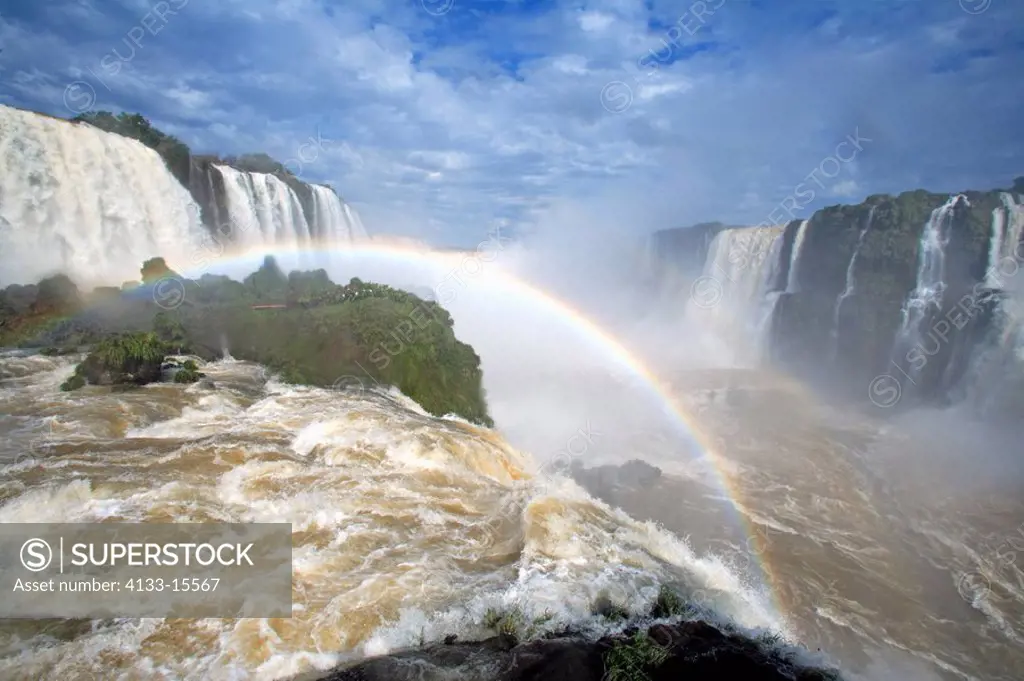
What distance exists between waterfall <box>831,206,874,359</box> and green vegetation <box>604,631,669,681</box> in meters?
30.3

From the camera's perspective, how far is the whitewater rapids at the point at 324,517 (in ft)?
15.5

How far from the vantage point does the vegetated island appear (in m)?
13.3

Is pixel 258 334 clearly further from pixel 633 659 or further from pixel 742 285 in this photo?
pixel 742 285

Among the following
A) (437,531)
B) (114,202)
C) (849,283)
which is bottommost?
(437,531)

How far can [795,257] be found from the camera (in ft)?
105

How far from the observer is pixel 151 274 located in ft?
63.3

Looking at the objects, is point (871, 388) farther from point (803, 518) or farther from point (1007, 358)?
point (803, 518)

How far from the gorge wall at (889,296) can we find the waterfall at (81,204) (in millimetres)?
32326

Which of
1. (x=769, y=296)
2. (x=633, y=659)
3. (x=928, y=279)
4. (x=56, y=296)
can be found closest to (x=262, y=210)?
(x=56, y=296)

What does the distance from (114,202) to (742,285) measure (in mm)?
34483

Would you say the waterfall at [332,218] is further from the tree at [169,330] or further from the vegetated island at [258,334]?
the tree at [169,330]

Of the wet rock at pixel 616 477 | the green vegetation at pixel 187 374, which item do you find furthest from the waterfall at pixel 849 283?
the green vegetation at pixel 187 374

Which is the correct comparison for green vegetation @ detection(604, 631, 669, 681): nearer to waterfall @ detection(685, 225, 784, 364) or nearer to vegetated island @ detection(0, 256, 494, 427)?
vegetated island @ detection(0, 256, 494, 427)

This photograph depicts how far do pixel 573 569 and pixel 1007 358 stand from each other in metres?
24.5
